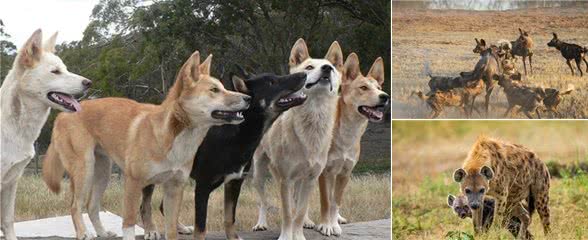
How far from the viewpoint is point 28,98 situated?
14.3ft

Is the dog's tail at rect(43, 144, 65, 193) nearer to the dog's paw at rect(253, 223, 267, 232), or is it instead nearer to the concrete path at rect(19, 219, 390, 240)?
the concrete path at rect(19, 219, 390, 240)

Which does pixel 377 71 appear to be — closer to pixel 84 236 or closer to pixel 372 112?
pixel 372 112

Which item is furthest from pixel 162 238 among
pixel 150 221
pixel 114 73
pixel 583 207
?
pixel 583 207

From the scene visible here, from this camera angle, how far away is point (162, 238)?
16.6 ft

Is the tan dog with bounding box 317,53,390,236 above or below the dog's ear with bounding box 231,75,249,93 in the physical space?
below

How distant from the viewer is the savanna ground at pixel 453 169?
6.29m

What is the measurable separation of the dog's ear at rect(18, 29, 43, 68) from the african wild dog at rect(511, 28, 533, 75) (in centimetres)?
347

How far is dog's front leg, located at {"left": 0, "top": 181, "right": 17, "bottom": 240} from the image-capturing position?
4488 millimetres

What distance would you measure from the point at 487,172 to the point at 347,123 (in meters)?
1.15

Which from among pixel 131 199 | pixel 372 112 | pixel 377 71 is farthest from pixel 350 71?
pixel 131 199

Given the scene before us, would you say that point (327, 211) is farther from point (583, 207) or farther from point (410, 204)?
point (583, 207)

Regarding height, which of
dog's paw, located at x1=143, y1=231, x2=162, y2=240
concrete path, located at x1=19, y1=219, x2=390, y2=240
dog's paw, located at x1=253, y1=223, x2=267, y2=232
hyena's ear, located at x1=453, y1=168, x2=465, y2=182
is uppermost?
A: hyena's ear, located at x1=453, y1=168, x2=465, y2=182

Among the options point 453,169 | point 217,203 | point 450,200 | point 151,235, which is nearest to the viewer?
point 151,235

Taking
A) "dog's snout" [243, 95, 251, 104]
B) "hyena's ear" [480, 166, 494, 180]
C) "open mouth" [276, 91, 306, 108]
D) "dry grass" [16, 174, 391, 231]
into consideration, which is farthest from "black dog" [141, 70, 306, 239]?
"hyena's ear" [480, 166, 494, 180]
